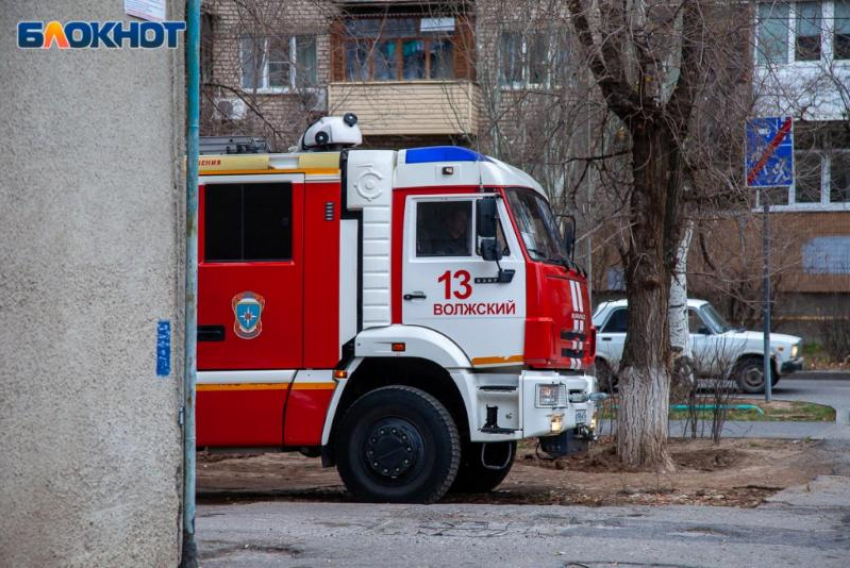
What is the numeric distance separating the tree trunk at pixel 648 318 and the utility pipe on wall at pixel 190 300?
6.67 metres

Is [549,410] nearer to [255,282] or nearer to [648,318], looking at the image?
[648,318]

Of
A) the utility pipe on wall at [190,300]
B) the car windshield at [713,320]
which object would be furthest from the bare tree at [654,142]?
the car windshield at [713,320]

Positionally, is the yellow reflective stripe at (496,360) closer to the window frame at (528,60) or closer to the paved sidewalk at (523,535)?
the paved sidewalk at (523,535)

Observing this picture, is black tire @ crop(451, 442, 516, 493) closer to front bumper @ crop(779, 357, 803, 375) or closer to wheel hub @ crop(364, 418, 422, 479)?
wheel hub @ crop(364, 418, 422, 479)

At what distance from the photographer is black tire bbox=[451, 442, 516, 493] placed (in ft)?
38.6

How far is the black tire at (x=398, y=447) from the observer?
35.1ft

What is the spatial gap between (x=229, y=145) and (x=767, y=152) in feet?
17.9

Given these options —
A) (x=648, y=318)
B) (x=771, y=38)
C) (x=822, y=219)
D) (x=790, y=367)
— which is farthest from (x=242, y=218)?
(x=822, y=219)

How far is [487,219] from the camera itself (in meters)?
10.6

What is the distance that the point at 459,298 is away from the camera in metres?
10.8

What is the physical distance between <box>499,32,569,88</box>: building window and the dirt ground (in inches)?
201

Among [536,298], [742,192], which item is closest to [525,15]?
[742,192]

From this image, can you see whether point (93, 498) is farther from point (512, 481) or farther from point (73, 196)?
point (512, 481)

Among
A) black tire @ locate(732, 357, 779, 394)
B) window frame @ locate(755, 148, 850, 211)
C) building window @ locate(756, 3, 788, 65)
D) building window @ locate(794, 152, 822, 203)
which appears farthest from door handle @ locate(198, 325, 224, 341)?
window frame @ locate(755, 148, 850, 211)
